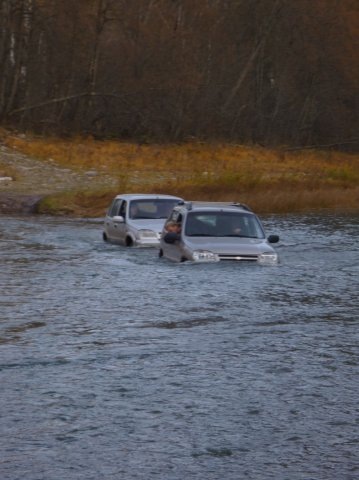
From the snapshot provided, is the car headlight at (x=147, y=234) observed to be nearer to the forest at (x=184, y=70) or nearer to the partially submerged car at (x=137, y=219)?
the partially submerged car at (x=137, y=219)

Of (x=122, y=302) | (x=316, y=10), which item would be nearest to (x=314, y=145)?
(x=316, y=10)

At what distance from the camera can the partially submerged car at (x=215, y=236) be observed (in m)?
20.4

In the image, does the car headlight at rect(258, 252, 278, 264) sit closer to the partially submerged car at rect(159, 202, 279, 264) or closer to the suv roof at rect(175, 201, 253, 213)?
the partially submerged car at rect(159, 202, 279, 264)

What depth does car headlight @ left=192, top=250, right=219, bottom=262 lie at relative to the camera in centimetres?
2028

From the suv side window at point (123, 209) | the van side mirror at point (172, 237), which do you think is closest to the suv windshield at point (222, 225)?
the van side mirror at point (172, 237)

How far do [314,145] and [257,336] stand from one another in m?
60.7

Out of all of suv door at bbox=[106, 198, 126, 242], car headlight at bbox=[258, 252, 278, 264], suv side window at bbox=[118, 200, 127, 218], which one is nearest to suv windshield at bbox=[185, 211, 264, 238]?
car headlight at bbox=[258, 252, 278, 264]

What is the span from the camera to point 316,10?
74.6 metres

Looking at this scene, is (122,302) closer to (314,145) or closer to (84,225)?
(84,225)

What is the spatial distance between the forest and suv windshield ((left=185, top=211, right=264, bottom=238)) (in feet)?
126

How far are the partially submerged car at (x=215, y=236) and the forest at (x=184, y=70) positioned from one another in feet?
125

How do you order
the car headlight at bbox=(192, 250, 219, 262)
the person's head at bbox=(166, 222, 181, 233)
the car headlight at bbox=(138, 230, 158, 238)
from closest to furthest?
the car headlight at bbox=(192, 250, 219, 262)
the person's head at bbox=(166, 222, 181, 233)
the car headlight at bbox=(138, 230, 158, 238)

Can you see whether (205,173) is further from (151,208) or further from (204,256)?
(204,256)

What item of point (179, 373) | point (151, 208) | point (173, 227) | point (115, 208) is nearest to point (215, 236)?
point (173, 227)
